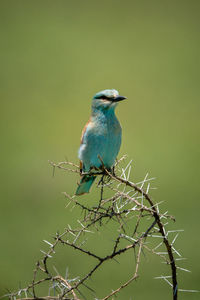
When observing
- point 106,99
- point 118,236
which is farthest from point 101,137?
point 118,236

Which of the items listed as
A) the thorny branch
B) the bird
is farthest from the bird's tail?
the thorny branch

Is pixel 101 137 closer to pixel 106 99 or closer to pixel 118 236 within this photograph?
pixel 106 99

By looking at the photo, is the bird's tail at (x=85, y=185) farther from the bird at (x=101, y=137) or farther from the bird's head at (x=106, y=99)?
the bird's head at (x=106, y=99)

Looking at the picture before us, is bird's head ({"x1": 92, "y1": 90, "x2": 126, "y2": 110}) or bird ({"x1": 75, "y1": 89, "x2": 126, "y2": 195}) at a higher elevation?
bird's head ({"x1": 92, "y1": 90, "x2": 126, "y2": 110})

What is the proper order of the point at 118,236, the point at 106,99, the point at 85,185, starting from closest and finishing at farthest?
the point at 118,236, the point at 85,185, the point at 106,99

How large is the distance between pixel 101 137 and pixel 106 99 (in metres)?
0.31

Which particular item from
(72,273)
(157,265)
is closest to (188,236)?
(157,265)

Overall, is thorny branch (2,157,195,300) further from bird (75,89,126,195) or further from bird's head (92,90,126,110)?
bird's head (92,90,126,110)

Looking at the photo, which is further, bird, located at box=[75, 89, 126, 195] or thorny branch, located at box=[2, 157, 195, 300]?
bird, located at box=[75, 89, 126, 195]

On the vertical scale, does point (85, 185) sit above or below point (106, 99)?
below

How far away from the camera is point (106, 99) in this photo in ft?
12.2

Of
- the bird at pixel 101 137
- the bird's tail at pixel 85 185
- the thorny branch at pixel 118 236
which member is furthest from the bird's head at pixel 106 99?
the thorny branch at pixel 118 236

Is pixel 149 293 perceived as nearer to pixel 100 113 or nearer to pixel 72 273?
pixel 72 273

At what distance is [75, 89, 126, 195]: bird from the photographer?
3627 mm
